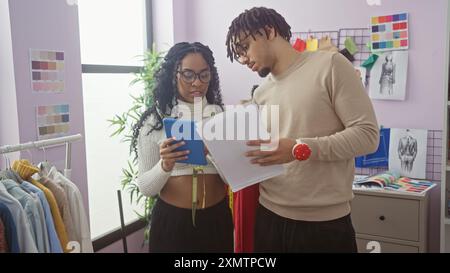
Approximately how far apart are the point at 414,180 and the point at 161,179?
175 cm

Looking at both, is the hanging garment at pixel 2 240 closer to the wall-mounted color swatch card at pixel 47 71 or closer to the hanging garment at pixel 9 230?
the hanging garment at pixel 9 230

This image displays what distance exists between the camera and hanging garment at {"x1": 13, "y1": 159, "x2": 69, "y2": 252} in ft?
4.57

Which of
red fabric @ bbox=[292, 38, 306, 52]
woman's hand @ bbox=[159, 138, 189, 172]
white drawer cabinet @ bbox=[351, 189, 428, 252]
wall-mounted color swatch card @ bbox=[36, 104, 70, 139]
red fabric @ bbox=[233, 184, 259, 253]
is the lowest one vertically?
white drawer cabinet @ bbox=[351, 189, 428, 252]

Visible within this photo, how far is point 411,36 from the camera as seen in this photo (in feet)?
8.63

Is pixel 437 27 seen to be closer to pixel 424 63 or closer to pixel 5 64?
pixel 424 63

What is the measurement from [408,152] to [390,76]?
18.5 inches

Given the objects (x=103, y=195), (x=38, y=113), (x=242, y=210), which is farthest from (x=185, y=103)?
A: (x=103, y=195)

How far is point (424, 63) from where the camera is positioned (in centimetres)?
261

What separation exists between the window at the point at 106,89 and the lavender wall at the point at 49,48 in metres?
0.33

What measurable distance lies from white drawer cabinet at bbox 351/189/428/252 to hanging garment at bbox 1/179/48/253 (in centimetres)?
169

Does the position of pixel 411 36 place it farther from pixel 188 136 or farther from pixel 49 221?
pixel 49 221

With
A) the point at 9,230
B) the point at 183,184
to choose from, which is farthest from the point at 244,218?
the point at 9,230

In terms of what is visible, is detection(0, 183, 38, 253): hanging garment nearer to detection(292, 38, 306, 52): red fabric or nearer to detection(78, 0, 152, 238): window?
detection(78, 0, 152, 238): window

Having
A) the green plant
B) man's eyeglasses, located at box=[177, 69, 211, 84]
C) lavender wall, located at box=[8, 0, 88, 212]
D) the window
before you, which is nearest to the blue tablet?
man's eyeglasses, located at box=[177, 69, 211, 84]
